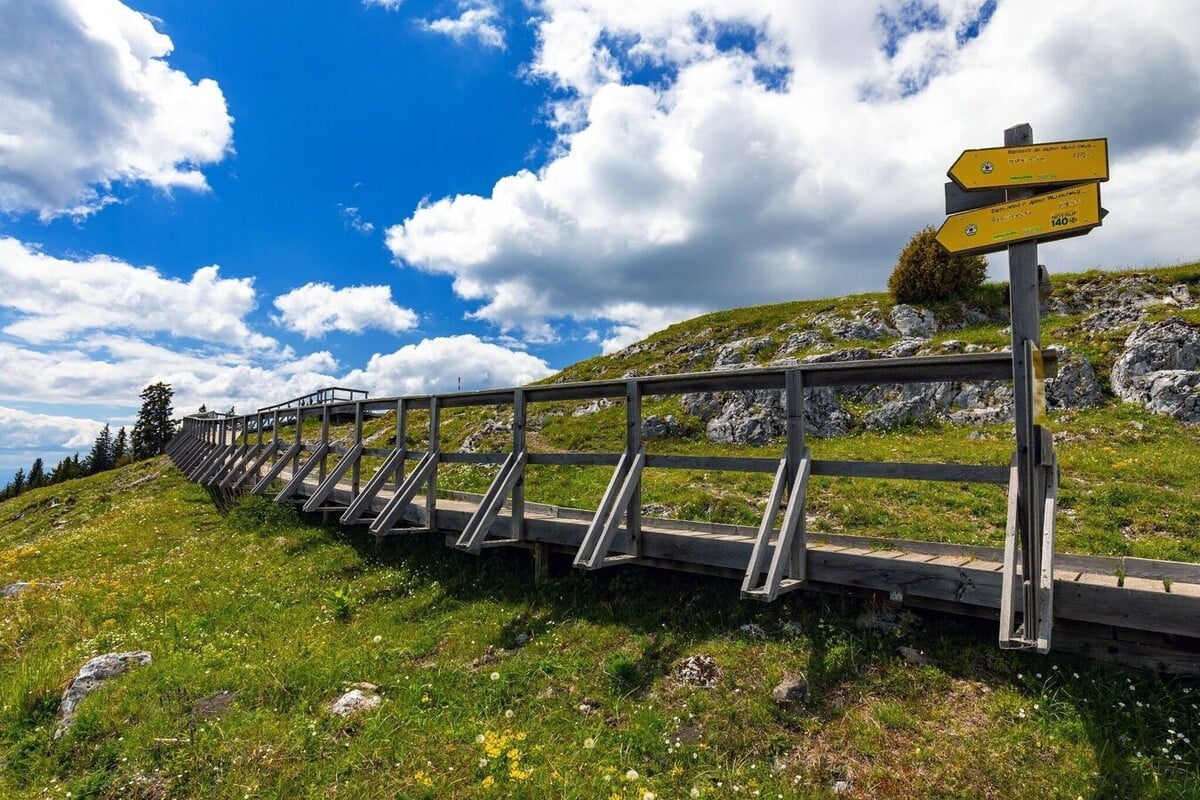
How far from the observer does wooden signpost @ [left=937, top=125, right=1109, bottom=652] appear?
4797mm

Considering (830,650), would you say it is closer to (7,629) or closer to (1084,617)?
(1084,617)

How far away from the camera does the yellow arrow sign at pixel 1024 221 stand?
4.82 m

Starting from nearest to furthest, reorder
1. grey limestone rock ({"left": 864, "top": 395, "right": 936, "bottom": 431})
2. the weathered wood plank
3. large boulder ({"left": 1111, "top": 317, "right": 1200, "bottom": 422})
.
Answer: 1. the weathered wood plank
2. large boulder ({"left": 1111, "top": 317, "right": 1200, "bottom": 422})
3. grey limestone rock ({"left": 864, "top": 395, "right": 936, "bottom": 431})

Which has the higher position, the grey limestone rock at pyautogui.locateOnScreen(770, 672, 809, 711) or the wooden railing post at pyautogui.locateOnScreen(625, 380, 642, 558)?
the wooden railing post at pyautogui.locateOnScreen(625, 380, 642, 558)

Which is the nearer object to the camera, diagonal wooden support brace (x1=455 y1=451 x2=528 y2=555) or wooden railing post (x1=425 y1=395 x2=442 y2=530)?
Result: diagonal wooden support brace (x1=455 y1=451 x2=528 y2=555)

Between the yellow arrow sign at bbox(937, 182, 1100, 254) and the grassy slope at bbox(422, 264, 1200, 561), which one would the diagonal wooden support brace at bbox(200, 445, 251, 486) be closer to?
the grassy slope at bbox(422, 264, 1200, 561)

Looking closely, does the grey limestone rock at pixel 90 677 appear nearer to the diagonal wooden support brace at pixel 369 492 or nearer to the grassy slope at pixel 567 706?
the grassy slope at pixel 567 706

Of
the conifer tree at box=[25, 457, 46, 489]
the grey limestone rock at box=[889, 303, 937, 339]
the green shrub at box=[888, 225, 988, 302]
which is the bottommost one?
the conifer tree at box=[25, 457, 46, 489]

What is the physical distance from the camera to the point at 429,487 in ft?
33.7

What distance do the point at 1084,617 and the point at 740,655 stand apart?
2.78 m

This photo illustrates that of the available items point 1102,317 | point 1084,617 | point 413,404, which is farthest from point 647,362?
point 1084,617

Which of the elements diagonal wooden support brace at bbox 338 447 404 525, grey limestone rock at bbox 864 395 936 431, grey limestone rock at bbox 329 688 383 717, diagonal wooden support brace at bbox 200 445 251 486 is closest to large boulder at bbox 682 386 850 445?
grey limestone rock at bbox 864 395 936 431

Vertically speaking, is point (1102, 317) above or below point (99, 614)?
above

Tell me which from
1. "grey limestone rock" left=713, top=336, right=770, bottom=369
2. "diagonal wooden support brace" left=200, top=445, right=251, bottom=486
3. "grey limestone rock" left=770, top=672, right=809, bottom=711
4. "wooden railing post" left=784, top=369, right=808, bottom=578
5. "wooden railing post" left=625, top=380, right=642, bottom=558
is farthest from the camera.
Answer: "grey limestone rock" left=713, top=336, right=770, bottom=369
